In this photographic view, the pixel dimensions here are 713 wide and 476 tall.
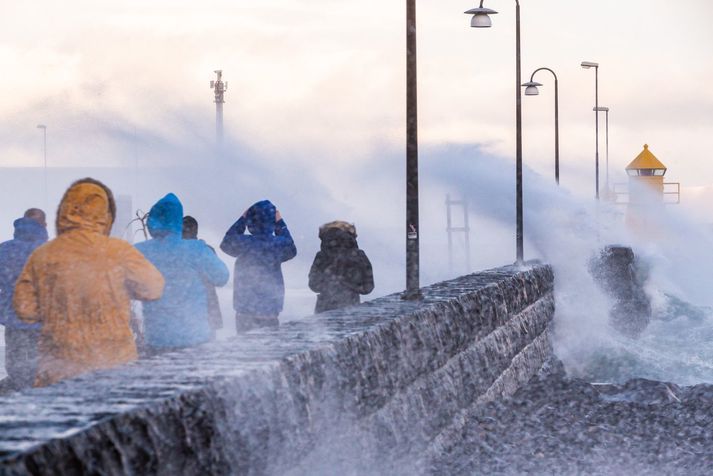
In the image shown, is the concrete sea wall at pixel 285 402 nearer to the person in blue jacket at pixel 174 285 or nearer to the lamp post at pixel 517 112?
the person in blue jacket at pixel 174 285

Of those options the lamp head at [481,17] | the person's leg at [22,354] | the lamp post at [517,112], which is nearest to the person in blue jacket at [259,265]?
the person's leg at [22,354]

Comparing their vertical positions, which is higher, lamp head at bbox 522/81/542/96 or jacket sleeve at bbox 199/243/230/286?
lamp head at bbox 522/81/542/96

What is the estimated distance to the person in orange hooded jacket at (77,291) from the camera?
6277 mm

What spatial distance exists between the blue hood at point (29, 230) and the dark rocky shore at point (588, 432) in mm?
3300

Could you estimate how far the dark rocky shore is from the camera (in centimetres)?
955

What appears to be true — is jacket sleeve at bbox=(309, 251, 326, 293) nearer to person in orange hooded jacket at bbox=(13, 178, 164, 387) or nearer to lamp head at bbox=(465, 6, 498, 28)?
person in orange hooded jacket at bbox=(13, 178, 164, 387)

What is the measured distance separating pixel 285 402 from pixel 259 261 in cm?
479

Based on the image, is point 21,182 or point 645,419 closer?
point 645,419

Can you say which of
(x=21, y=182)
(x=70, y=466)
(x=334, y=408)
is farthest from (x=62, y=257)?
(x=21, y=182)

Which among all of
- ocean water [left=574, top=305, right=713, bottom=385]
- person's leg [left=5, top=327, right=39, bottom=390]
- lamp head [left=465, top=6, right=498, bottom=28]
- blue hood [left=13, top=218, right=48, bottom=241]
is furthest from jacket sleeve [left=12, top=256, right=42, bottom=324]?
lamp head [left=465, top=6, right=498, bottom=28]

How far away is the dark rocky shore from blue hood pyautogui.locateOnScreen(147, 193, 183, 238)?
219 cm

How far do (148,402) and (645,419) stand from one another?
26.8 ft

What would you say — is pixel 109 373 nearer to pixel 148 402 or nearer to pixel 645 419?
pixel 148 402

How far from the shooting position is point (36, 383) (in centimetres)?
638
